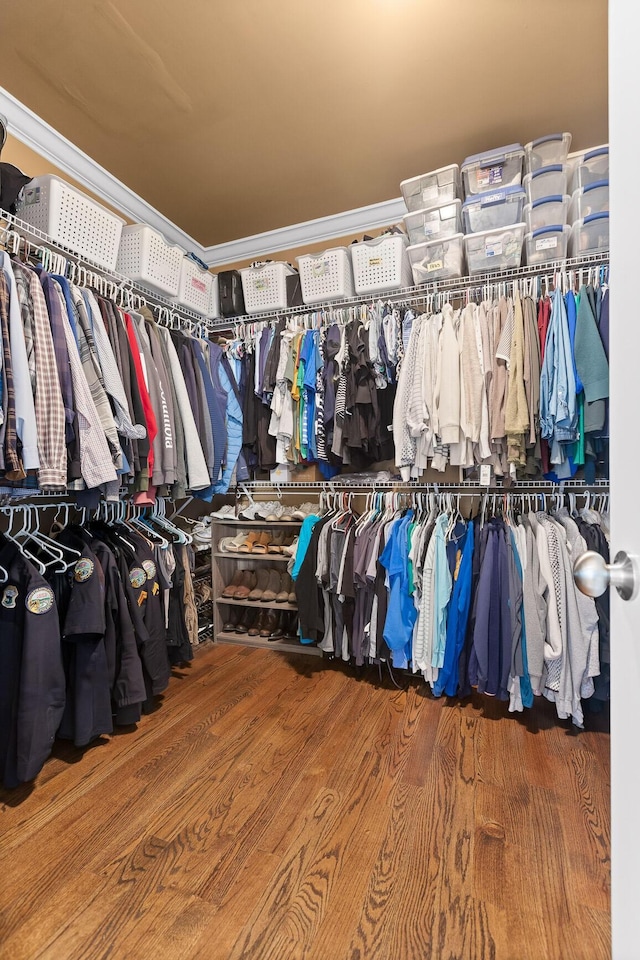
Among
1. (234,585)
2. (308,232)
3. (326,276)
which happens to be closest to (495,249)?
(326,276)

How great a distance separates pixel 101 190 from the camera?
2654 millimetres

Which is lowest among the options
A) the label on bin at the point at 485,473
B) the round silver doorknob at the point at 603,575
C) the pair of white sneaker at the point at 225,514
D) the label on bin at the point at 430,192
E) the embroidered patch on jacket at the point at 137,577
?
the embroidered patch on jacket at the point at 137,577

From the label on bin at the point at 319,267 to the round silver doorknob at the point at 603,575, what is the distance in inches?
97.7

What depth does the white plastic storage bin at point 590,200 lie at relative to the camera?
2.04 m

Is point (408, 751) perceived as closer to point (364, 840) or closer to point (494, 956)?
point (364, 840)

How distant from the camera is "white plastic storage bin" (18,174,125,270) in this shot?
1.96 metres

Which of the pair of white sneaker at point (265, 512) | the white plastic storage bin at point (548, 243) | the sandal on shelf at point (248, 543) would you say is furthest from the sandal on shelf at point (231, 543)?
the white plastic storage bin at point (548, 243)

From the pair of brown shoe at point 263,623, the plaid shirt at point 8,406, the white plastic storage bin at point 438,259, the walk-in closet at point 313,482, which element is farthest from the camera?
the pair of brown shoe at point 263,623

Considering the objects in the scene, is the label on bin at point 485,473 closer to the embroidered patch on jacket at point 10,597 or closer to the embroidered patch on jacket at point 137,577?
the embroidered patch on jacket at point 137,577

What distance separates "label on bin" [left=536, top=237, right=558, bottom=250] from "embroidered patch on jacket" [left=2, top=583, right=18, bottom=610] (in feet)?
8.75

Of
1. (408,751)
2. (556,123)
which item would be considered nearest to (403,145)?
(556,123)

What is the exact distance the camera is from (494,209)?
89.4 inches

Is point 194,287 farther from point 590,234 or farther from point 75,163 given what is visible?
point 590,234

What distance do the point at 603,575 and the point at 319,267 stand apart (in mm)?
2545
